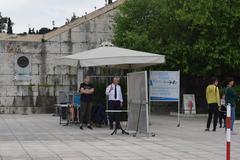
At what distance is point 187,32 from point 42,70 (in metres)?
7.03

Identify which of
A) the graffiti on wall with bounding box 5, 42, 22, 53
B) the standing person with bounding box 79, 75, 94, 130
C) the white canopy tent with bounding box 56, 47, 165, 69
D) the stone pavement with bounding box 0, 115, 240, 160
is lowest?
the stone pavement with bounding box 0, 115, 240, 160

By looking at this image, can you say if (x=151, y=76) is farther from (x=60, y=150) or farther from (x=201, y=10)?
(x=60, y=150)

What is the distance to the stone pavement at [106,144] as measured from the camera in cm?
1133

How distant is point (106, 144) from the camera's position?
1336cm

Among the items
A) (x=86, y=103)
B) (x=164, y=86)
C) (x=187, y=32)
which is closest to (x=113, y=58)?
(x=86, y=103)

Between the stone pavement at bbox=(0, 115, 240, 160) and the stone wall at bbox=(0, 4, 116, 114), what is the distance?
7598 millimetres

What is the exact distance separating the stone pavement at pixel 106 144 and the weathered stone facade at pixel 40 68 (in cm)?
761

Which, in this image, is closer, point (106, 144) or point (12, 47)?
point (106, 144)

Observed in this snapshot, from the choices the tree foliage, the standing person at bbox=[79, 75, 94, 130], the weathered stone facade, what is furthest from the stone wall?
the standing person at bbox=[79, 75, 94, 130]

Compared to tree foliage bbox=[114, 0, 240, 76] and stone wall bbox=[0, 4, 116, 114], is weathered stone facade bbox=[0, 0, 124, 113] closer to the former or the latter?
stone wall bbox=[0, 4, 116, 114]

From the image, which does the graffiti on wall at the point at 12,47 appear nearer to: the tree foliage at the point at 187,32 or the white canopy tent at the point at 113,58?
the tree foliage at the point at 187,32

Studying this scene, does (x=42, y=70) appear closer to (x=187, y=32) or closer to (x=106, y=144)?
(x=187, y=32)

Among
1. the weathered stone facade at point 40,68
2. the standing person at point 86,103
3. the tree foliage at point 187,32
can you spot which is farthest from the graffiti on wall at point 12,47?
the standing person at point 86,103

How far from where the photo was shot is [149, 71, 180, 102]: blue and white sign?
19.0 meters
